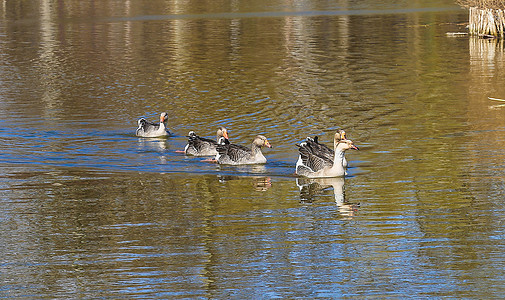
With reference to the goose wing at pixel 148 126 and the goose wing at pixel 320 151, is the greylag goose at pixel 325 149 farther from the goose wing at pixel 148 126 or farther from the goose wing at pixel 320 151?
the goose wing at pixel 148 126

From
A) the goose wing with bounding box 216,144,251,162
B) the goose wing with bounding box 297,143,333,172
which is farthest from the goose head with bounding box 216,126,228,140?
the goose wing with bounding box 297,143,333,172

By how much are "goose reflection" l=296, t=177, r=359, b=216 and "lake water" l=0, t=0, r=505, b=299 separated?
0.07m

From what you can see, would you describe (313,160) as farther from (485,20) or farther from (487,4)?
(485,20)

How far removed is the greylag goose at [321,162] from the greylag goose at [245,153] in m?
1.14

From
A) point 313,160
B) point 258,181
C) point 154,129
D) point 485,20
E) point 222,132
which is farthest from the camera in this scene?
point 485,20

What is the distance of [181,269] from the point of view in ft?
40.7

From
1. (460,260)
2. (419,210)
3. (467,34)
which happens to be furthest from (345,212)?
(467,34)

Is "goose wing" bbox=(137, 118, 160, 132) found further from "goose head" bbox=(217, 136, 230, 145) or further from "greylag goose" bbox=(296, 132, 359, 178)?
"greylag goose" bbox=(296, 132, 359, 178)

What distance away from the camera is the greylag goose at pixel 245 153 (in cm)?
2020

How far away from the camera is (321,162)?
19.0 m

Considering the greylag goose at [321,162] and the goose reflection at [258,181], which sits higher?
the greylag goose at [321,162]

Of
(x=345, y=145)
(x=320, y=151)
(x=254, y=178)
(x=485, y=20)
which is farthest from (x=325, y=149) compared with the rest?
(x=485, y=20)

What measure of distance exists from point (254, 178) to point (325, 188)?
1788 millimetres

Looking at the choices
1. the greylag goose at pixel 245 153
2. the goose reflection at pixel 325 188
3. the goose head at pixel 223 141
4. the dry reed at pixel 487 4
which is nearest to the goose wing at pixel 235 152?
the greylag goose at pixel 245 153
